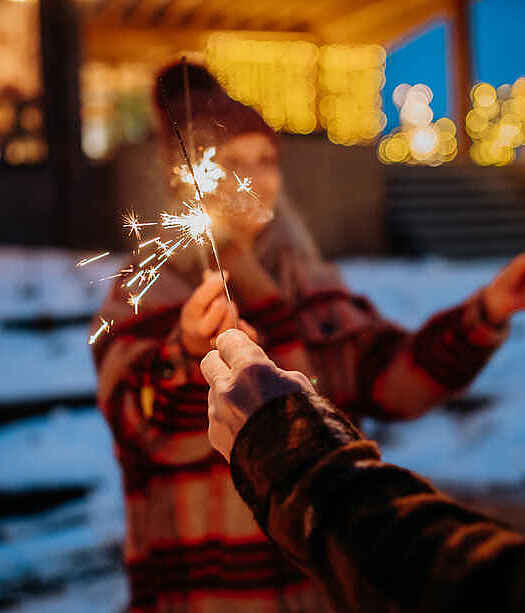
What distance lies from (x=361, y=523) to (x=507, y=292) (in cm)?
96

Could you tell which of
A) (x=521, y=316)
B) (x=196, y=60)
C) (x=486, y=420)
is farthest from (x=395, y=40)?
(x=196, y=60)

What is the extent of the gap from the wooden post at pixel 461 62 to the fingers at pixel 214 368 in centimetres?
1145

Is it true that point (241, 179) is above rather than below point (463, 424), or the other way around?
above

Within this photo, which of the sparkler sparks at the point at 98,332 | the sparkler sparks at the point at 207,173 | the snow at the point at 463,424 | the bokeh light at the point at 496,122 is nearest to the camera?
the sparkler sparks at the point at 98,332

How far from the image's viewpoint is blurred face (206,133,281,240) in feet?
2.94

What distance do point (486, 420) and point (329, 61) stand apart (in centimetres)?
1015

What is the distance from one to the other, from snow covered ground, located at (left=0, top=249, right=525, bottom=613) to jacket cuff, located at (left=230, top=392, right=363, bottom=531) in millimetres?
2499

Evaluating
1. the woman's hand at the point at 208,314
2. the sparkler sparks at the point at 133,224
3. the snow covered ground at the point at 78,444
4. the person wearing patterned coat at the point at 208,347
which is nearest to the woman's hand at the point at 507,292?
the person wearing patterned coat at the point at 208,347

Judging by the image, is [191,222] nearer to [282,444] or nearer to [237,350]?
[237,350]

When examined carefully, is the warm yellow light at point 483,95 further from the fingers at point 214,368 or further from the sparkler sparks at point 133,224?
the fingers at point 214,368

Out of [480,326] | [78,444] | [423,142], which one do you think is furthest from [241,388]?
[423,142]

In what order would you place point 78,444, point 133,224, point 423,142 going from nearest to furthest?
point 133,224, point 78,444, point 423,142

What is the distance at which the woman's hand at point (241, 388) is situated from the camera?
1.96 feet

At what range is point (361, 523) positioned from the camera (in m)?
0.51
